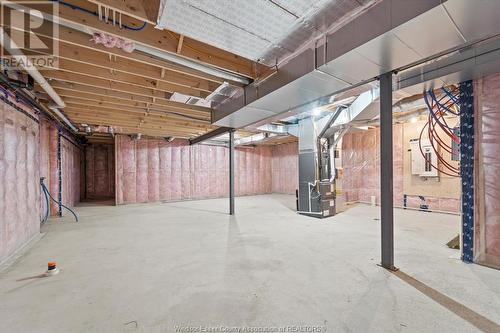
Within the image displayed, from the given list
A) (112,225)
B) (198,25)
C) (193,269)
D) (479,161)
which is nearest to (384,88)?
(479,161)

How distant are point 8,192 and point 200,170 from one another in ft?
18.5

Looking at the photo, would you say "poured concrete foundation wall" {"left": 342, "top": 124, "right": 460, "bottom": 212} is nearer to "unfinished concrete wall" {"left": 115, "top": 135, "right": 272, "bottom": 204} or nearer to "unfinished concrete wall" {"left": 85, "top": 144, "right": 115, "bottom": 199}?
"unfinished concrete wall" {"left": 115, "top": 135, "right": 272, "bottom": 204}

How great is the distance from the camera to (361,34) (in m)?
1.61

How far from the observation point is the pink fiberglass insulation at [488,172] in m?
2.23

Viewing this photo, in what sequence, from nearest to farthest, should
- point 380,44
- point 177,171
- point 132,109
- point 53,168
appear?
point 380,44, point 132,109, point 53,168, point 177,171

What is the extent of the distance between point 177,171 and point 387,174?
6718 mm

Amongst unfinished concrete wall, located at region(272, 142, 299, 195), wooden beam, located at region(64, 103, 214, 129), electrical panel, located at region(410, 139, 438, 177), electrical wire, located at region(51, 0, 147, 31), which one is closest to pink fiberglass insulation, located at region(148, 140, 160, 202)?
wooden beam, located at region(64, 103, 214, 129)

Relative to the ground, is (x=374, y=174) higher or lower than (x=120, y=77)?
lower

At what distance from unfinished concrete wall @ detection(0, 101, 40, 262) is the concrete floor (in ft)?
0.88

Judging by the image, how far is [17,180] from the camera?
111 inches

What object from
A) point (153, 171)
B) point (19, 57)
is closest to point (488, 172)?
point (19, 57)

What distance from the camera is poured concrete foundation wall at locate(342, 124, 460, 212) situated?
496cm

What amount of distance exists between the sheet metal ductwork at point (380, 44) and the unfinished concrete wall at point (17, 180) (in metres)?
3.08

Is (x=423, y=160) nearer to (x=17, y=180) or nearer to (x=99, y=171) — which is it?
(x=17, y=180)
